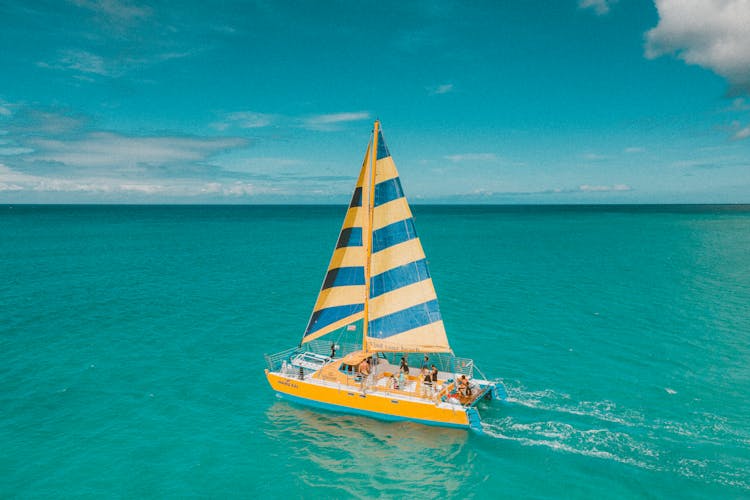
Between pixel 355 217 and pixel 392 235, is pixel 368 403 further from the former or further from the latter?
pixel 355 217

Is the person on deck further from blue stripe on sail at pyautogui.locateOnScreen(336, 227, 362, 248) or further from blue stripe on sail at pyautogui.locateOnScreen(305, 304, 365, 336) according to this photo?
blue stripe on sail at pyautogui.locateOnScreen(336, 227, 362, 248)

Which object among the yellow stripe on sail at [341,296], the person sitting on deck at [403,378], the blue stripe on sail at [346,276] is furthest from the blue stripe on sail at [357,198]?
the person sitting on deck at [403,378]

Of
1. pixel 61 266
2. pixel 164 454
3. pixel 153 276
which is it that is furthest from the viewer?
pixel 61 266

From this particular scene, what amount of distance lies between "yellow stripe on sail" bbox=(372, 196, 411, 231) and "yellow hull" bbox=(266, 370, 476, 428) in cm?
947

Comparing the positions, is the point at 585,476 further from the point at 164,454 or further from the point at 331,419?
the point at 164,454

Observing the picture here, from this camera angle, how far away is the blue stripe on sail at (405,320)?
82.9 ft

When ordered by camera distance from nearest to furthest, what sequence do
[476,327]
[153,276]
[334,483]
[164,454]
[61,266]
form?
1. [334,483]
2. [164,454]
3. [476,327]
4. [153,276]
5. [61,266]

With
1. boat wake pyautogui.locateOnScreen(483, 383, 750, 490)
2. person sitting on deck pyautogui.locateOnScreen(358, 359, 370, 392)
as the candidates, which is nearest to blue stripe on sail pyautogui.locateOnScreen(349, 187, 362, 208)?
person sitting on deck pyautogui.locateOnScreen(358, 359, 370, 392)

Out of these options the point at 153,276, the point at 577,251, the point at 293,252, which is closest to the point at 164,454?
the point at 153,276

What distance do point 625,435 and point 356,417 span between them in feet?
45.7

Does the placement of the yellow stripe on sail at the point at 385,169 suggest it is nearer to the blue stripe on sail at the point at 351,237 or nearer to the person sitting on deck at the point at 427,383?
the blue stripe on sail at the point at 351,237

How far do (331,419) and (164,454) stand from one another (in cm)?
843

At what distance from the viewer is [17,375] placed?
2855 cm

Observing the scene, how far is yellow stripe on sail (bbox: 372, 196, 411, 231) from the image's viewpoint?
2402cm
